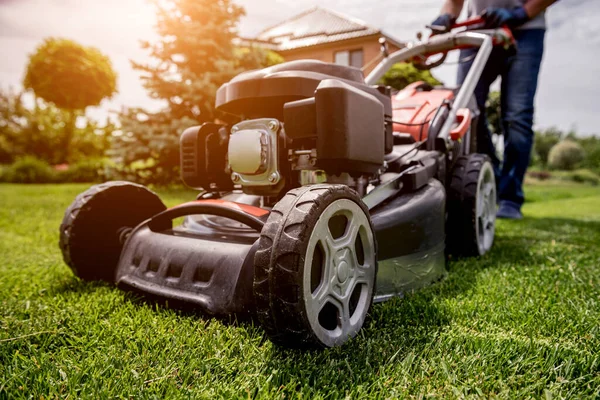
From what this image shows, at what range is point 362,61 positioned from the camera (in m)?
14.9

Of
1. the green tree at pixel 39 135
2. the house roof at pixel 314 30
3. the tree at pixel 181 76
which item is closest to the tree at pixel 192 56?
the tree at pixel 181 76

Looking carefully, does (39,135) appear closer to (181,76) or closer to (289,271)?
(181,76)

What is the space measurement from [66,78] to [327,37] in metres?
12.7

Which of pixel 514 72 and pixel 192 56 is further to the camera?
pixel 192 56

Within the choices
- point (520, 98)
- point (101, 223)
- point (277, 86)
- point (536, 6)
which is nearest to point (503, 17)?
point (536, 6)

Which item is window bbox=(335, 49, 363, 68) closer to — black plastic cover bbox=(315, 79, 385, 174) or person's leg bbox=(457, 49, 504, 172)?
person's leg bbox=(457, 49, 504, 172)

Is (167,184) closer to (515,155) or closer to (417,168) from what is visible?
(515,155)

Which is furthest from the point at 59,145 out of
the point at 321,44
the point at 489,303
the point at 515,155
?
the point at 489,303

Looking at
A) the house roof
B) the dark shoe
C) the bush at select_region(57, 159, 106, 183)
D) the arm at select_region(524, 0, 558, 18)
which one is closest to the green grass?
the arm at select_region(524, 0, 558, 18)

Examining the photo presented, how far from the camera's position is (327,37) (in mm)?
15195

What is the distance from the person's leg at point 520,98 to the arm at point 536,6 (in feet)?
0.80

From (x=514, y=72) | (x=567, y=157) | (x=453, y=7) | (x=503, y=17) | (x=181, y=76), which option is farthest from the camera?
(x=567, y=157)

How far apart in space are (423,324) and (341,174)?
1.89ft

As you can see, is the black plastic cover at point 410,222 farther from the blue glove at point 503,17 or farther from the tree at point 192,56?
the tree at point 192,56
